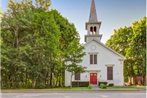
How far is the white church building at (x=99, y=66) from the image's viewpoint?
1547 inches

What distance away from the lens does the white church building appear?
39281 millimetres

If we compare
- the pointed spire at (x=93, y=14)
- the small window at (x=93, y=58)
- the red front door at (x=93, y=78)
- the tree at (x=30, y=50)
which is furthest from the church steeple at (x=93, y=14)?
the red front door at (x=93, y=78)

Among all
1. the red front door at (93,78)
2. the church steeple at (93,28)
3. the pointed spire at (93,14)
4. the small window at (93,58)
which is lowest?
the red front door at (93,78)

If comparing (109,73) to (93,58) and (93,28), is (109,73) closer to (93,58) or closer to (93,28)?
(93,58)

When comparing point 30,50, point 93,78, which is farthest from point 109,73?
point 30,50

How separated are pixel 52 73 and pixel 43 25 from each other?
22.6 feet

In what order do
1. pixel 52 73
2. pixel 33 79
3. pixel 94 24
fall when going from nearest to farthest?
pixel 33 79
pixel 52 73
pixel 94 24

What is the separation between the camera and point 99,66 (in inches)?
1561

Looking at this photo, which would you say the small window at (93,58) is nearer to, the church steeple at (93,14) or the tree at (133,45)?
the church steeple at (93,14)

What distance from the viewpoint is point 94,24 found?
43.7 meters

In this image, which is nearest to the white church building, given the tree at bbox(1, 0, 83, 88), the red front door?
the red front door

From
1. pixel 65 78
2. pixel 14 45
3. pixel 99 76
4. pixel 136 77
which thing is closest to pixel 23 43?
pixel 14 45

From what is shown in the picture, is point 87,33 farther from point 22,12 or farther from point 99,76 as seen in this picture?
point 22,12

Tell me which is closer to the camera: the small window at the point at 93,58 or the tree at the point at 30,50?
the tree at the point at 30,50
